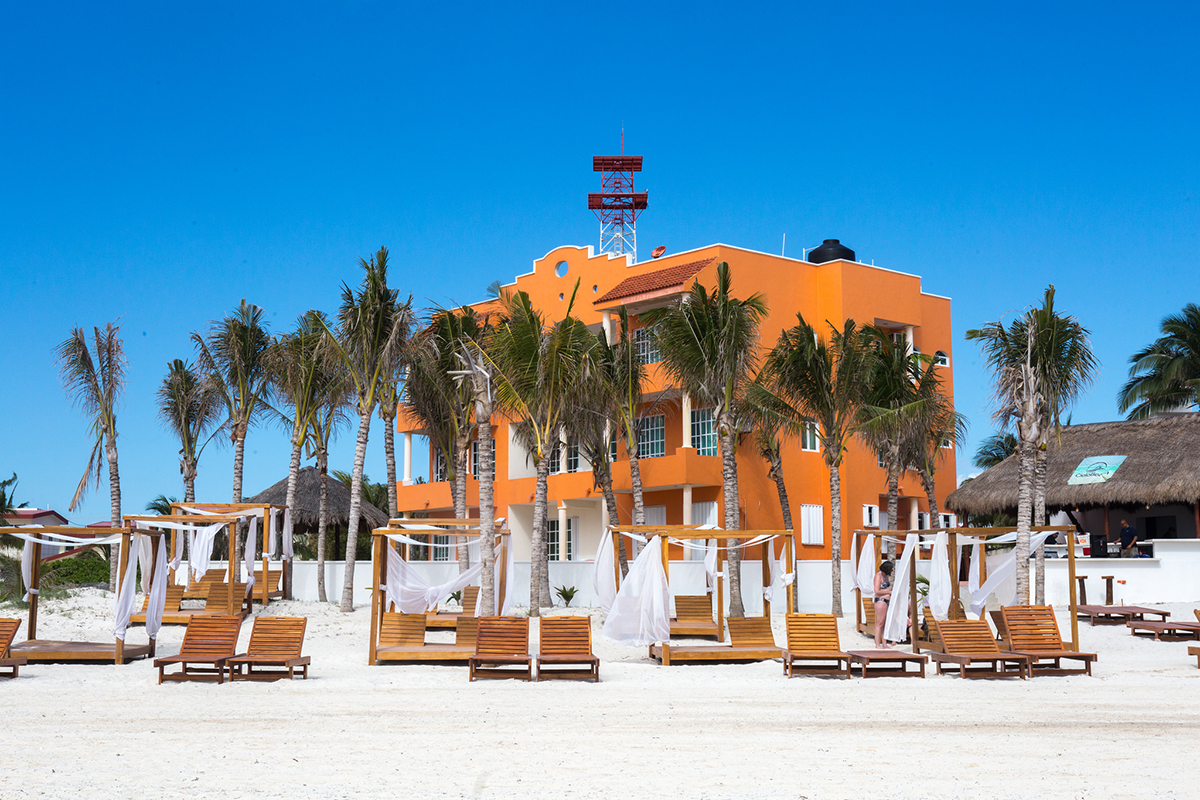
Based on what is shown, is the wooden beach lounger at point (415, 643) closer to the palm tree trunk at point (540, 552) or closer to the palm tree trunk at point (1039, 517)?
the palm tree trunk at point (540, 552)

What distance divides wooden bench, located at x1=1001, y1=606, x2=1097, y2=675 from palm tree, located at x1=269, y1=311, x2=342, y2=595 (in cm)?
1599

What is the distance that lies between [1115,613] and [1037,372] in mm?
4557

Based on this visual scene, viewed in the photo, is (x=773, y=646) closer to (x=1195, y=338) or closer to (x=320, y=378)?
(x=320, y=378)

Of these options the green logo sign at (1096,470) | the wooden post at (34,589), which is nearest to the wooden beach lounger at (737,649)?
the wooden post at (34,589)

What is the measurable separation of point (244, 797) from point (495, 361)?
622 inches

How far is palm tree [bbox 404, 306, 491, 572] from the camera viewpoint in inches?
981

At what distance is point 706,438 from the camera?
29.2 meters

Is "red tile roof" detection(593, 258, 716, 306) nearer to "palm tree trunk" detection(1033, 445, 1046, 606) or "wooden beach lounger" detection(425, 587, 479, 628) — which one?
"palm tree trunk" detection(1033, 445, 1046, 606)

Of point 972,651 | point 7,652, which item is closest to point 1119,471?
point 972,651

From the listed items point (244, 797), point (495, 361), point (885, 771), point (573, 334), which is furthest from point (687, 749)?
point (573, 334)

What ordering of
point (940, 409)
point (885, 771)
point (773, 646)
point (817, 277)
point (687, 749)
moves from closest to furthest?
point (885, 771)
point (687, 749)
point (773, 646)
point (940, 409)
point (817, 277)

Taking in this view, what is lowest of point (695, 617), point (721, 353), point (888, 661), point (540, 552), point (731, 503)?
point (888, 661)

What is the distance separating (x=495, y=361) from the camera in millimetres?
22703

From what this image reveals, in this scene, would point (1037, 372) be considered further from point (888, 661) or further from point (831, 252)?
point (831, 252)
